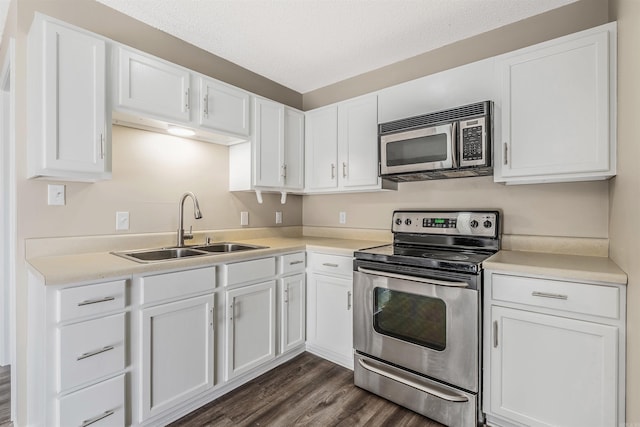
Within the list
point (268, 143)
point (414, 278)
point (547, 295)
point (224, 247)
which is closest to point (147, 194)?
point (224, 247)

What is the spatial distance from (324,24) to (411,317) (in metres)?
2.01

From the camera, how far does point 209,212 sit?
256 centimetres

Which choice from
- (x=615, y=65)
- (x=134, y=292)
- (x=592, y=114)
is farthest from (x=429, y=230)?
(x=134, y=292)

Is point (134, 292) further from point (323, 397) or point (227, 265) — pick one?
point (323, 397)

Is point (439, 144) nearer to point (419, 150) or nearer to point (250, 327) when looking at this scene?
point (419, 150)

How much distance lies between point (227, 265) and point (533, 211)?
2028 mm

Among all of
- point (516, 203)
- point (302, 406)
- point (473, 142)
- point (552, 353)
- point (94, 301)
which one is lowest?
point (302, 406)

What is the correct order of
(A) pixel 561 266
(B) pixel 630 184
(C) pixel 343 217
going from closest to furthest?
(B) pixel 630 184, (A) pixel 561 266, (C) pixel 343 217

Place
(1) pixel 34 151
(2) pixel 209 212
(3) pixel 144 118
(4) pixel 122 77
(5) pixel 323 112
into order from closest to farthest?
(1) pixel 34 151 → (4) pixel 122 77 → (3) pixel 144 118 → (2) pixel 209 212 → (5) pixel 323 112

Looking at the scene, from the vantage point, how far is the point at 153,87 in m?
1.88

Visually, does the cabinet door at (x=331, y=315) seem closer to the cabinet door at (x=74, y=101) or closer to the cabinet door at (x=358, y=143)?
the cabinet door at (x=358, y=143)

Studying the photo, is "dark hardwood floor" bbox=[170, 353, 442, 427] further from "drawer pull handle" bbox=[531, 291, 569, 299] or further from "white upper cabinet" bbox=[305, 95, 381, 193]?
"white upper cabinet" bbox=[305, 95, 381, 193]

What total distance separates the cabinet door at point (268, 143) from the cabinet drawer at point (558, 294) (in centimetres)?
183

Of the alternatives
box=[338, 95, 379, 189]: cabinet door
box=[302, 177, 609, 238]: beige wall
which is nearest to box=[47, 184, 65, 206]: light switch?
box=[338, 95, 379, 189]: cabinet door
